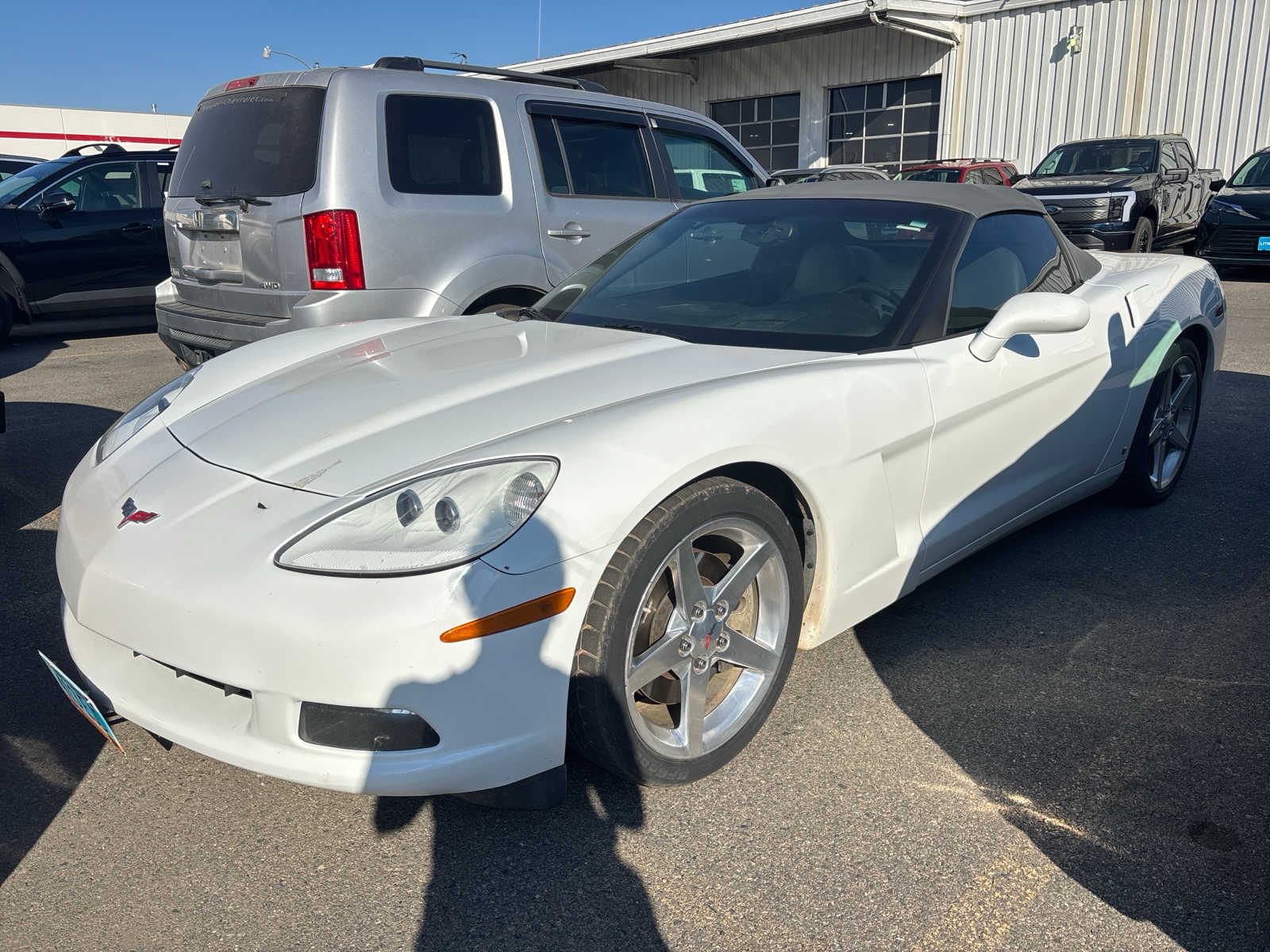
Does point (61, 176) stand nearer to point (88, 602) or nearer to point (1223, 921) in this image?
point (88, 602)

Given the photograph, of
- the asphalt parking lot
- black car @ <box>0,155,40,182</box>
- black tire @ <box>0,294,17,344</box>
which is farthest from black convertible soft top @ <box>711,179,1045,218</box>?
black car @ <box>0,155,40,182</box>

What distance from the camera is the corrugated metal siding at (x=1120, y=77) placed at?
17.5 meters

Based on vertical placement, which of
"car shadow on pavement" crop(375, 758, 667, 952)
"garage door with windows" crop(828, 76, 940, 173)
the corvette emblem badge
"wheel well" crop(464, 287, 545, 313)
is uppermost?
"garage door with windows" crop(828, 76, 940, 173)

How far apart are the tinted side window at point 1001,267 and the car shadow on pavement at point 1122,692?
3.32ft

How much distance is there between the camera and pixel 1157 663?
310 centimetres

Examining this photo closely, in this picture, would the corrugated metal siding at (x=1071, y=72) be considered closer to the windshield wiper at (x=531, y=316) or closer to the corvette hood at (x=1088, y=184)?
the corvette hood at (x=1088, y=184)

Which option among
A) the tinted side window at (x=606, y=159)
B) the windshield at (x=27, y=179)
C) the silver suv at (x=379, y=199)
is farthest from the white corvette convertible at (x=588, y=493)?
the windshield at (x=27, y=179)

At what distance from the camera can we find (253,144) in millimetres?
5172

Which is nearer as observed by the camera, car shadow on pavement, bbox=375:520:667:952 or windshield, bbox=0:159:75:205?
car shadow on pavement, bbox=375:520:667:952

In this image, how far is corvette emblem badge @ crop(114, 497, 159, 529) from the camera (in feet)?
7.41

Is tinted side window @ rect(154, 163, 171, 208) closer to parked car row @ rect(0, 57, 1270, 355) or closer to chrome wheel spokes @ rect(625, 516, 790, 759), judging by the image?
parked car row @ rect(0, 57, 1270, 355)

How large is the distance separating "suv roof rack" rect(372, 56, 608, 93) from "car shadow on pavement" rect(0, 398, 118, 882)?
268 centimetres

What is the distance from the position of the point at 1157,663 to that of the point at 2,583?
393cm

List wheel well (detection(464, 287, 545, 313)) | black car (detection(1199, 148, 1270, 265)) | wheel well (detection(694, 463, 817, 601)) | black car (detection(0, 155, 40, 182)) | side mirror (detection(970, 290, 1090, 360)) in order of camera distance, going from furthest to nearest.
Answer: black car (detection(1199, 148, 1270, 265))
black car (detection(0, 155, 40, 182))
wheel well (detection(464, 287, 545, 313))
side mirror (detection(970, 290, 1090, 360))
wheel well (detection(694, 463, 817, 601))
